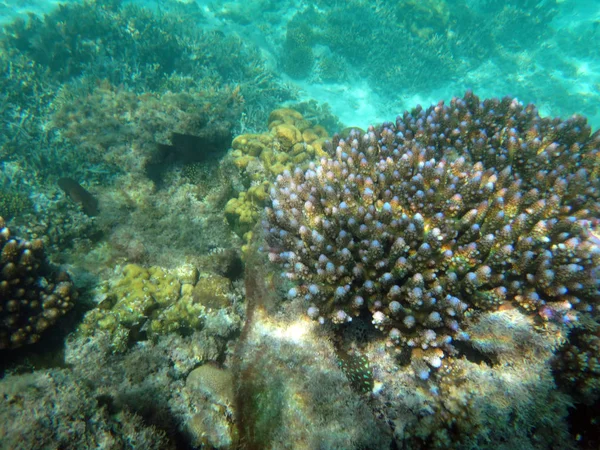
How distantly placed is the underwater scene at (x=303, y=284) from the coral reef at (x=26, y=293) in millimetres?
21

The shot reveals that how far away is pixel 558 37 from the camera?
19.5 metres

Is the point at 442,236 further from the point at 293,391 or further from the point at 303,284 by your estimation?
the point at 293,391

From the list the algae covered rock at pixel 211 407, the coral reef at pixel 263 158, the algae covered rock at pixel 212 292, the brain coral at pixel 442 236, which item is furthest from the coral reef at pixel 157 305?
the brain coral at pixel 442 236

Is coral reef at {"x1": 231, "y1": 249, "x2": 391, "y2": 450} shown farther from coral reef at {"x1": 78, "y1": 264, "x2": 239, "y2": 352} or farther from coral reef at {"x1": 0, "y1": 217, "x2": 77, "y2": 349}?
coral reef at {"x1": 0, "y1": 217, "x2": 77, "y2": 349}

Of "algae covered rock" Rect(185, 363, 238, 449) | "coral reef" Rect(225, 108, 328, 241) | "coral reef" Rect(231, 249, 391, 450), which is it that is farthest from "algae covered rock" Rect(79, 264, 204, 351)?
"coral reef" Rect(225, 108, 328, 241)

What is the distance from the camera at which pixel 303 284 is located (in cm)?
318

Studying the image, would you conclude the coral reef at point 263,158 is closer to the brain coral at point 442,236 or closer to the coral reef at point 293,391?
the brain coral at point 442,236

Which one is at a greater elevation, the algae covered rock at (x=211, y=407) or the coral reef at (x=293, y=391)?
the coral reef at (x=293, y=391)

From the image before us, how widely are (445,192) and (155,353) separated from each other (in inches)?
159

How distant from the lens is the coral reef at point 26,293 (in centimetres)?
339

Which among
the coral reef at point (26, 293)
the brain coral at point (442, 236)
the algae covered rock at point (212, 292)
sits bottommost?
the coral reef at point (26, 293)

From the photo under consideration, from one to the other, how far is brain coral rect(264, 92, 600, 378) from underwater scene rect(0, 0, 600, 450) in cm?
2

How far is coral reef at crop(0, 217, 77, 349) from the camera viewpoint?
3391 mm

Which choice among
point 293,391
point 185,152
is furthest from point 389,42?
point 293,391
